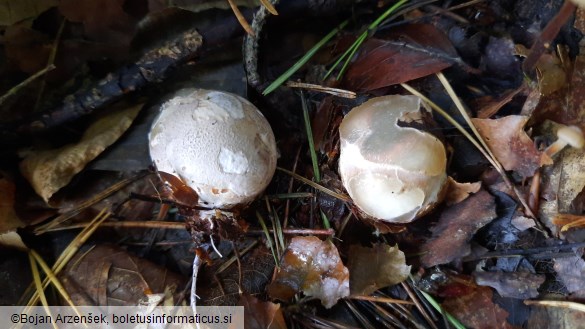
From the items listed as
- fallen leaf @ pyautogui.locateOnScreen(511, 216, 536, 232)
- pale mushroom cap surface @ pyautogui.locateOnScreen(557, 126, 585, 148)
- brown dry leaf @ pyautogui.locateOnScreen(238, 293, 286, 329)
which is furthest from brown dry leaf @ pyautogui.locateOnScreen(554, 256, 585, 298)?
brown dry leaf @ pyautogui.locateOnScreen(238, 293, 286, 329)

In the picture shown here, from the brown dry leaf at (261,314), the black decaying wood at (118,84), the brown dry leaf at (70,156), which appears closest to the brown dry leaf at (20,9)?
the black decaying wood at (118,84)

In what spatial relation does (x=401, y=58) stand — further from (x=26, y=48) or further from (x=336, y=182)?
(x=26, y=48)

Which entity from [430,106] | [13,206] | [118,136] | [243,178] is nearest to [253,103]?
[243,178]

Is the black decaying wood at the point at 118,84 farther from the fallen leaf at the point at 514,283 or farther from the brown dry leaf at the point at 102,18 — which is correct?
the fallen leaf at the point at 514,283

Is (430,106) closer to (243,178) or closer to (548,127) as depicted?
(548,127)

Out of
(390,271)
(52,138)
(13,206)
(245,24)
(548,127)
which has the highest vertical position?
(245,24)

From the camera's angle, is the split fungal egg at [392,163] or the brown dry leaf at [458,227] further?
the brown dry leaf at [458,227]
